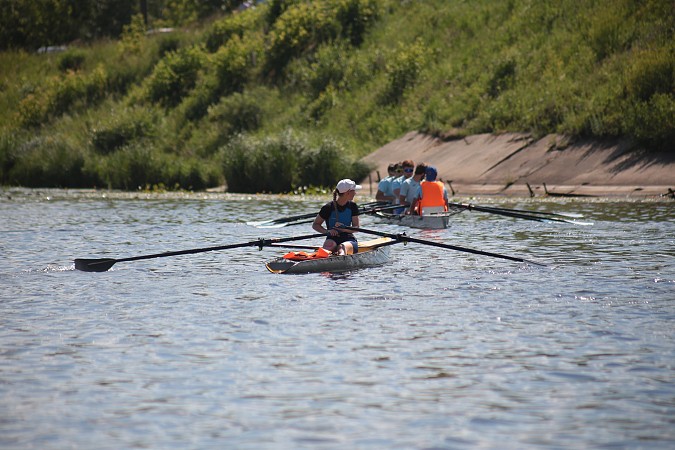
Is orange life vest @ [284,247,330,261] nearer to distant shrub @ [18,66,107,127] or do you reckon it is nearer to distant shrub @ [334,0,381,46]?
distant shrub @ [334,0,381,46]

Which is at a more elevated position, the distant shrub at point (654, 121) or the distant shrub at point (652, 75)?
the distant shrub at point (652, 75)

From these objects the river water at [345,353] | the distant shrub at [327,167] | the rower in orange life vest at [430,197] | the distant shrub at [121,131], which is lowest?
the river water at [345,353]

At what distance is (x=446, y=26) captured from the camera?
61.1 m

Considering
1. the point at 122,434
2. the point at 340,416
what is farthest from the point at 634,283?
the point at 122,434

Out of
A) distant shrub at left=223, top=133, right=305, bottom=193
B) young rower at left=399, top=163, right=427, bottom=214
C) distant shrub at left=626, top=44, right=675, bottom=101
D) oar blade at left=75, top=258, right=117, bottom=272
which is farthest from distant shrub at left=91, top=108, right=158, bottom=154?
oar blade at left=75, top=258, right=117, bottom=272

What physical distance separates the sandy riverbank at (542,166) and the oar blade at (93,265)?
72.2 feet

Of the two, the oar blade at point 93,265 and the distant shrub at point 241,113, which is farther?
the distant shrub at point 241,113

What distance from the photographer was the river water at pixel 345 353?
9.06 m

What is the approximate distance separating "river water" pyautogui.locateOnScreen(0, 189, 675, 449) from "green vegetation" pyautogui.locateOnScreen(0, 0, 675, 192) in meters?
23.2

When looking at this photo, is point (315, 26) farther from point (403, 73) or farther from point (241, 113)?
point (403, 73)

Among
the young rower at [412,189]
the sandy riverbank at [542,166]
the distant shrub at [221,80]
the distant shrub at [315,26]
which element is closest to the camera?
the young rower at [412,189]

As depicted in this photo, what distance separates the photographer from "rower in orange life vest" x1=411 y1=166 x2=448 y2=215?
91.0 feet

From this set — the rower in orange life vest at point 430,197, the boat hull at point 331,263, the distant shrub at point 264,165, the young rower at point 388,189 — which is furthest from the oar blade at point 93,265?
the distant shrub at point 264,165

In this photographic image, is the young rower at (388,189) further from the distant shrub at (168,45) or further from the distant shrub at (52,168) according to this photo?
the distant shrub at (168,45)
